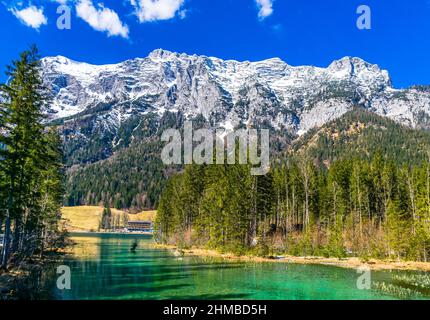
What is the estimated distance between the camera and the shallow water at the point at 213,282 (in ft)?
88.5

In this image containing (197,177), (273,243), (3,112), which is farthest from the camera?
(197,177)

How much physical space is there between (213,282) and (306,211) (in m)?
37.7

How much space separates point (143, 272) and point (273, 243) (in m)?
34.1

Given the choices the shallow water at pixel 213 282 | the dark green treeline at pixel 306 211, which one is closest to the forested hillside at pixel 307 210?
the dark green treeline at pixel 306 211

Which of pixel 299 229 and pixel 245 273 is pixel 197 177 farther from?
pixel 245 273

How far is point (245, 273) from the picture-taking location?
38.9 m

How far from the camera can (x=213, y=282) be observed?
108 feet

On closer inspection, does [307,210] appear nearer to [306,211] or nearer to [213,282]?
[306,211]

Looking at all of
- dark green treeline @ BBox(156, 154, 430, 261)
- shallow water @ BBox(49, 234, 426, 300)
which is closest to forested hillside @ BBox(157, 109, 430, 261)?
dark green treeline @ BBox(156, 154, 430, 261)

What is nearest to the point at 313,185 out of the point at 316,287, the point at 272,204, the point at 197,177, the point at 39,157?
the point at 272,204

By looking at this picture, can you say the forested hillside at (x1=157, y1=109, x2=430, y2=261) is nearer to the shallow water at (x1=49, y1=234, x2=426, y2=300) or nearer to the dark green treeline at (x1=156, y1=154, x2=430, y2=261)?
the dark green treeline at (x1=156, y1=154, x2=430, y2=261)

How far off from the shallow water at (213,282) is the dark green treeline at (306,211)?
521 inches

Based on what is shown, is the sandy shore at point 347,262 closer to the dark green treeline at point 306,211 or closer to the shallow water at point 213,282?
the dark green treeline at point 306,211

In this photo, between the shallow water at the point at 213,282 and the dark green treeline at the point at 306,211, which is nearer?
the shallow water at the point at 213,282
